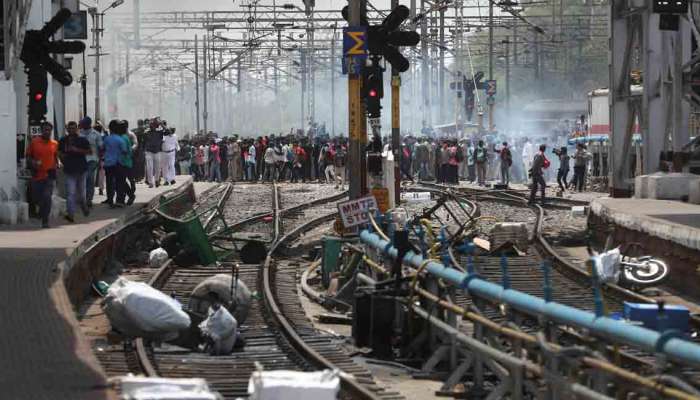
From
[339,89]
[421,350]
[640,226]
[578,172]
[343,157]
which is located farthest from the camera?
[339,89]

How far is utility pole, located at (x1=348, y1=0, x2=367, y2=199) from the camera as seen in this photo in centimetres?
2289

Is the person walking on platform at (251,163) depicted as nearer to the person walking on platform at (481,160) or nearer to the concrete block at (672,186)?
the person walking on platform at (481,160)

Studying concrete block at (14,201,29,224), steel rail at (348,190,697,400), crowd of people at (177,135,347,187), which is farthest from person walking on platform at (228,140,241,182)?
steel rail at (348,190,697,400)

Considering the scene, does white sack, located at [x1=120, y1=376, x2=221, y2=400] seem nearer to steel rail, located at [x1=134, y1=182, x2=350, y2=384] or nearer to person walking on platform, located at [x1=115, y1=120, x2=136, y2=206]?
steel rail, located at [x1=134, y1=182, x2=350, y2=384]

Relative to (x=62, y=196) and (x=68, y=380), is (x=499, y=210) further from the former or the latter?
(x=68, y=380)

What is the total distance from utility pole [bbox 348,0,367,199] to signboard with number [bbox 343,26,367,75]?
0.13 m

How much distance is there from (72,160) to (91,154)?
2.37 m

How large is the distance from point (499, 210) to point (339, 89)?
10201cm

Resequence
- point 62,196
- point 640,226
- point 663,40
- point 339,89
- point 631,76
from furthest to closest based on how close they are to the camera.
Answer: point 339,89, point 631,76, point 663,40, point 62,196, point 640,226

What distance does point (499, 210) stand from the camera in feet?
113

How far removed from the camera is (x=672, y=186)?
28.4 meters

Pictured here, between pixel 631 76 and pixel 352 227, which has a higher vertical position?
pixel 631 76

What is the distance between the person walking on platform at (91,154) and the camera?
25.4 m

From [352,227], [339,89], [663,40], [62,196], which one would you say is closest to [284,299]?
[352,227]
